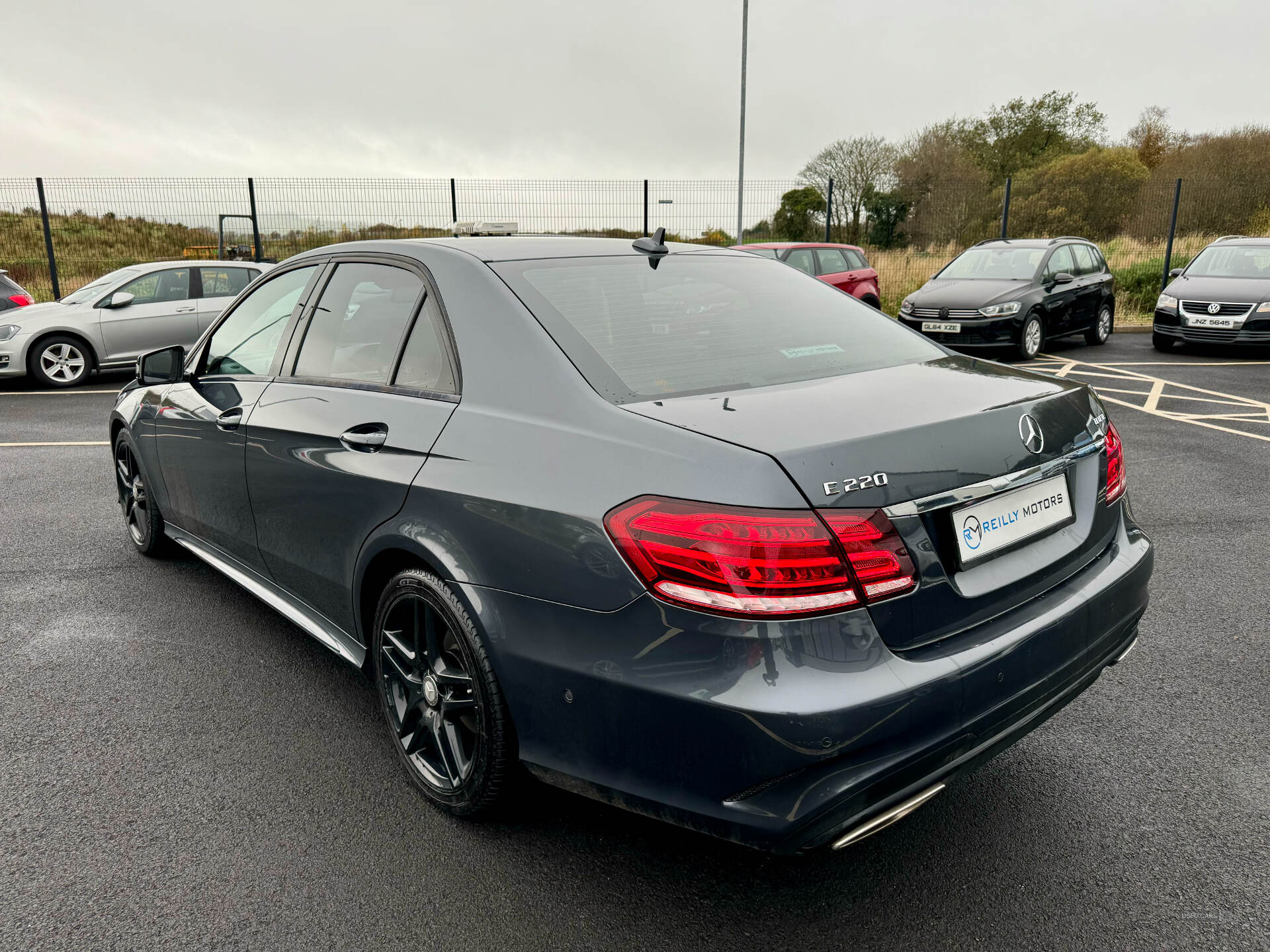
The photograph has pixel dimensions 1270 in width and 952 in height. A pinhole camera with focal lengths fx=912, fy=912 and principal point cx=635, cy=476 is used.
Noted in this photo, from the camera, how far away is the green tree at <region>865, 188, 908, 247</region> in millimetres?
20030

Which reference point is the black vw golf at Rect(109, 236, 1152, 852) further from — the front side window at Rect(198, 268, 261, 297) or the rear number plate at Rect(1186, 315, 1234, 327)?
the rear number plate at Rect(1186, 315, 1234, 327)

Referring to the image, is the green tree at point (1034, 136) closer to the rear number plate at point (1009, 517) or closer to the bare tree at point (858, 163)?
the bare tree at point (858, 163)

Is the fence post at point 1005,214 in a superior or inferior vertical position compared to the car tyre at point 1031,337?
superior

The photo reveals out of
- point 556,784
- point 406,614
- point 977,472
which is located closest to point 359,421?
point 406,614

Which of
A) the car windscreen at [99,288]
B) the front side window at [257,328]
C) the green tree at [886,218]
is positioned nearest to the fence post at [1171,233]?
the green tree at [886,218]

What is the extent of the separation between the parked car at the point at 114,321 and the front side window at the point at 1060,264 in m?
10.6

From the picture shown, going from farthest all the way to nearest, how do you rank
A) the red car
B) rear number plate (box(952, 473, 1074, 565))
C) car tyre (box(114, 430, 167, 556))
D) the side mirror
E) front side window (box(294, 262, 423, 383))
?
the red car, car tyre (box(114, 430, 167, 556)), the side mirror, front side window (box(294, 262, 423, 383)), rear number plate (box(952, 473, 1074, 565))

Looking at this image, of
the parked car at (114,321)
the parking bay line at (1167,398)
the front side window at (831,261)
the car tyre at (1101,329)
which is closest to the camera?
the parking bay line at (1167,398)

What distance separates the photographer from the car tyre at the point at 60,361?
36.4 ft

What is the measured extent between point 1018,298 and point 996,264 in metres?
1.22

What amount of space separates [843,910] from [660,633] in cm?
90

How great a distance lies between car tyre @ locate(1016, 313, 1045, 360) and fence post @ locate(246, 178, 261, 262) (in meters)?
13.5

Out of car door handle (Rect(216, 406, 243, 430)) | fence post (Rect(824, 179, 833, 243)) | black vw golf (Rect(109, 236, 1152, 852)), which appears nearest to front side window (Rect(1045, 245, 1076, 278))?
fence post (Rect(824, 179, 833, 243))

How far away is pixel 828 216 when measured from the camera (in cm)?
1903
